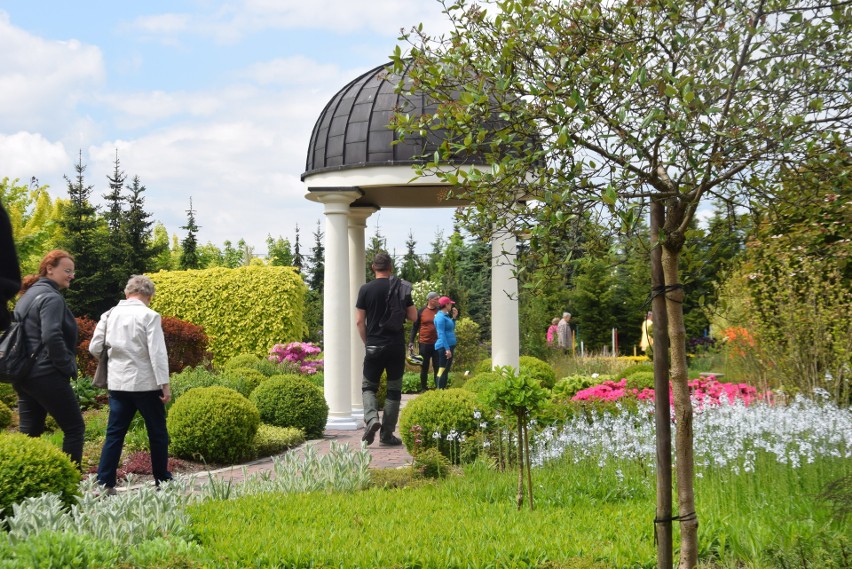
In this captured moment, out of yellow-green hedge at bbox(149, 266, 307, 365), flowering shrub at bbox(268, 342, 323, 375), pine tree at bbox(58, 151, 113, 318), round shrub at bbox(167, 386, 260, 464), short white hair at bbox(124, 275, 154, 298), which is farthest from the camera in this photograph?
pine tree at bbox(58, 151, 113, 318)

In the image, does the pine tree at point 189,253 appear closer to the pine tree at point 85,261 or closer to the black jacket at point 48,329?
the pine tree at point 85,261

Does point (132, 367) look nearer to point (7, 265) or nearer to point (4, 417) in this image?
point (7, 265)

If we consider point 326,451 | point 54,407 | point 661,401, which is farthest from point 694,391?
point 54,407

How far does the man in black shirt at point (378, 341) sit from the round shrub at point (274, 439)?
1.01m

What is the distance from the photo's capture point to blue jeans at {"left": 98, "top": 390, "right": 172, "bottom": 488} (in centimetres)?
670

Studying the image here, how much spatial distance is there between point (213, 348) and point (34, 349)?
1252 centimetres

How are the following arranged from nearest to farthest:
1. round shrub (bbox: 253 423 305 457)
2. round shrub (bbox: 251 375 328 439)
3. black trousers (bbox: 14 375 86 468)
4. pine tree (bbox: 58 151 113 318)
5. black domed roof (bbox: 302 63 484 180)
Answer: black trousers (bbox: 14 375 86 468) < round shrub (bbox: 253 423 305 457) < round shrub (bbox: 251 375 328 439) < black domed roof (bbox: 302 63 484 180) < pine tree (bbox: 58 151 113 318)

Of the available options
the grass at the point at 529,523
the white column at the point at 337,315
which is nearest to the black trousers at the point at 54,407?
the grass at the point at 529,523

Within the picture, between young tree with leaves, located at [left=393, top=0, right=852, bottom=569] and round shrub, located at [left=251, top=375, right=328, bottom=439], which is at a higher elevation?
young tree with leaves, located at [left=393, top=0, right=852, bottom=569]

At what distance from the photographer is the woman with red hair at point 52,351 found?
634cm

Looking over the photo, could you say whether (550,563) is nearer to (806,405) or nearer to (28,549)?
(28,549)

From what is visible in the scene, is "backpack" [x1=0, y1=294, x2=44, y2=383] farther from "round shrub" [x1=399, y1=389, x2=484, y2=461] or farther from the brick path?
"round shrub" [x1=399, y1=389, x2=484, y2=461]

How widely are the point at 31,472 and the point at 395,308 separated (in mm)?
4377

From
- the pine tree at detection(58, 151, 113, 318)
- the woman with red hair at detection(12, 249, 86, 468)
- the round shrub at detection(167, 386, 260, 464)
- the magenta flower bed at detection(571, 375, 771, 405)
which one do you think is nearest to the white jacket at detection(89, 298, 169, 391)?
the woman with red hair at detection(12, 249, 86, 468)
